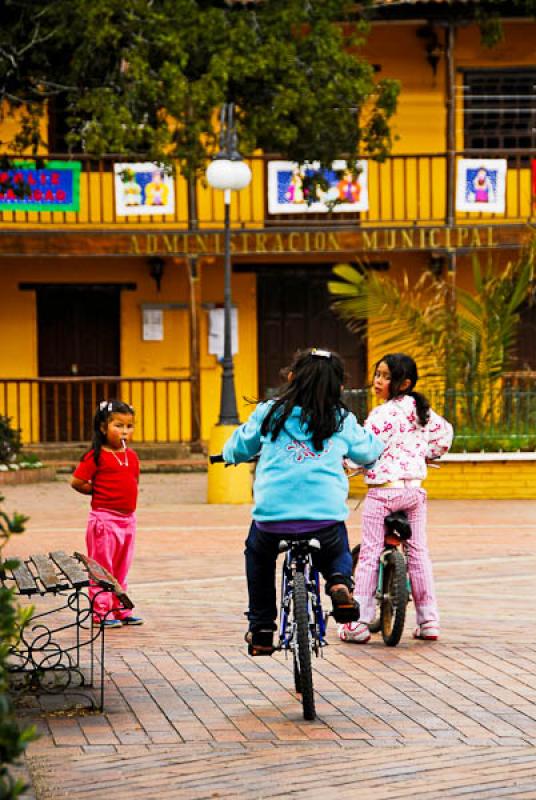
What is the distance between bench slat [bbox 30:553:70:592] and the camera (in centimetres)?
761

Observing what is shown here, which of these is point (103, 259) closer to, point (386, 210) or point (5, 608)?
point (386, 210)

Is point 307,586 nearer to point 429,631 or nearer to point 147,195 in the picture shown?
point 429,631

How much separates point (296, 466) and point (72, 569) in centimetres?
116

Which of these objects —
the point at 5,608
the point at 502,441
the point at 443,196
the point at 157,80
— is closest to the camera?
the point at 5,608

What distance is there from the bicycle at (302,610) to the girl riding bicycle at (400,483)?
2058 mm

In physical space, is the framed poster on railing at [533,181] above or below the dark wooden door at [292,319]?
above

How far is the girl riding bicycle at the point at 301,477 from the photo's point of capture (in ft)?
25.0

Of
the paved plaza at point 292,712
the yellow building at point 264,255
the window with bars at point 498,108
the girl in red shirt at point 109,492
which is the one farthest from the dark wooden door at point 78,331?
the girl in red shirt at point 109,492

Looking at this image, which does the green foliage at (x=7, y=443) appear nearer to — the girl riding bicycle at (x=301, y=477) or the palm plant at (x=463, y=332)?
the palm plant at (x=463, y=332)

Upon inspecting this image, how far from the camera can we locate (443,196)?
24828 mm

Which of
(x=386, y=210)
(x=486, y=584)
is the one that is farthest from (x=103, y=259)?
(x=486, y=584)

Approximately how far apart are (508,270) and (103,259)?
27.6 ft

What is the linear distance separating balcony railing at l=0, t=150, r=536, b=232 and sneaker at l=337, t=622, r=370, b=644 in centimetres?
1522

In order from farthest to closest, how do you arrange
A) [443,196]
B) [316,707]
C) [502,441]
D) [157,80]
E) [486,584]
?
[443,196]
[502,441]
[157,80]
[486,584]
[316,707]
